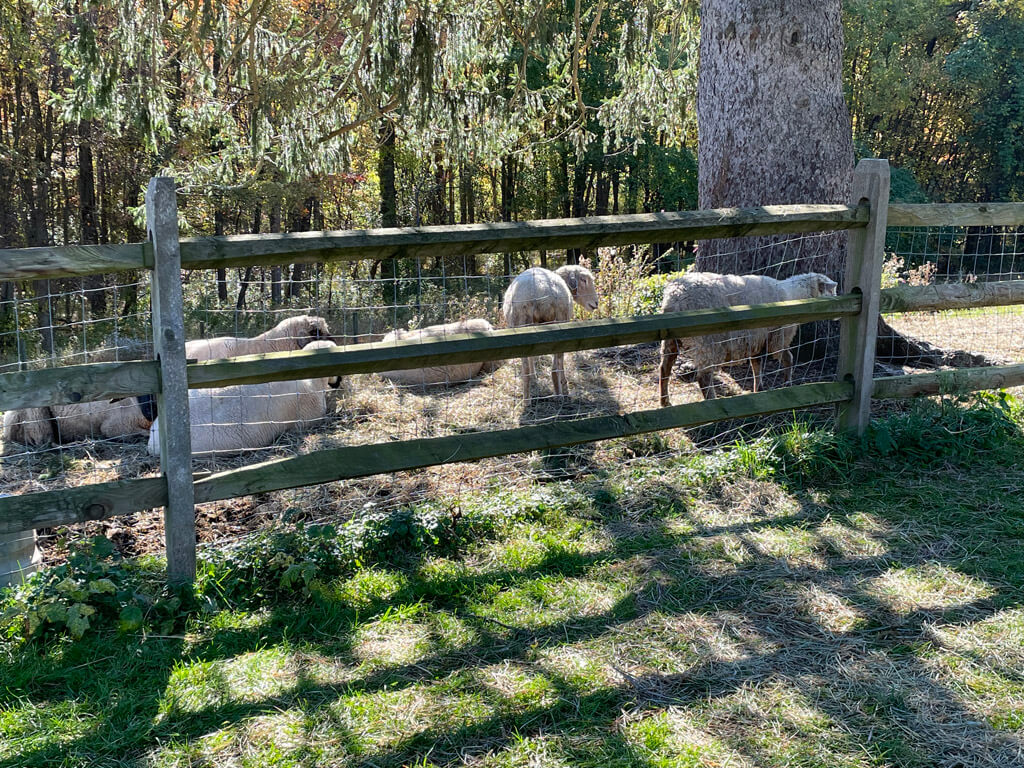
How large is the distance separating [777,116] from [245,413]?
5109 mm

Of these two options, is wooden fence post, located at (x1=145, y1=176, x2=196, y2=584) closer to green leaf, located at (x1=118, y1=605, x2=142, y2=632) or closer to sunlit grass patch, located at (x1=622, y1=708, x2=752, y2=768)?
green leaf, located at (x1=118, y1=605, x2=142, y2=632)

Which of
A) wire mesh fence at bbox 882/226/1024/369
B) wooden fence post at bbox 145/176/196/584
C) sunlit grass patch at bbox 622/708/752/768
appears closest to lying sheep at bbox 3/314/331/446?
wooden fence post at bbox 145/176/196/584

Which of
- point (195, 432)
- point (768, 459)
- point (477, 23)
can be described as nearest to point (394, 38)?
point (477, 23)

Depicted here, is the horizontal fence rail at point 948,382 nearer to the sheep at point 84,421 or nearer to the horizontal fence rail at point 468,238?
the horizontal fence rail at point 468,238

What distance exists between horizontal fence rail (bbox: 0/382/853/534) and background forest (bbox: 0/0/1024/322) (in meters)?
1.11

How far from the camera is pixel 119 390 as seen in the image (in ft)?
11.2

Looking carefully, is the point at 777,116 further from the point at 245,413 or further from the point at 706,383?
the point at 245,413

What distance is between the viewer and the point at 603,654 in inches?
119

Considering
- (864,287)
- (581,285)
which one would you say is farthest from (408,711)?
(581,285)

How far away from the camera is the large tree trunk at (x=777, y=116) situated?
21.9 ft

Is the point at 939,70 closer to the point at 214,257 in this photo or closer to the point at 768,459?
the point at 768,459

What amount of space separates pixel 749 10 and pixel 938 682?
5657 millimetres

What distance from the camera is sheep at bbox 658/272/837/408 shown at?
609 centimetres

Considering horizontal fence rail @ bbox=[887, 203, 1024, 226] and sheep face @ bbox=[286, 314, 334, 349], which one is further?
sheep face @ bbox=[286, 314, 334, 349]
